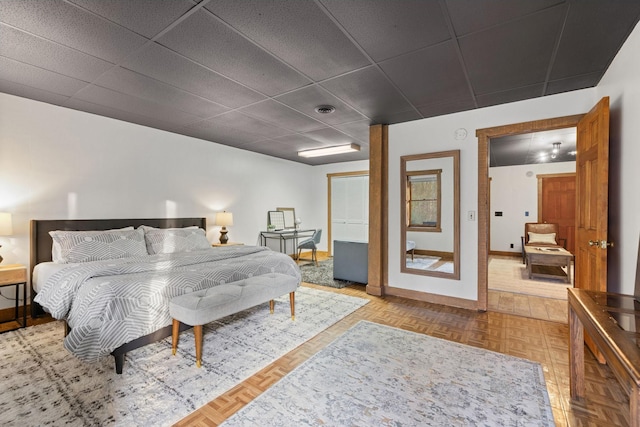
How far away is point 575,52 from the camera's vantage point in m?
2.35

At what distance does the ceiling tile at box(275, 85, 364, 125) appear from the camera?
314 cm

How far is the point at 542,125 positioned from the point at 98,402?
4.72 meters

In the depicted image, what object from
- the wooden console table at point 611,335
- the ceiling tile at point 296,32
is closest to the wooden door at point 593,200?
the wooden console table at point 611,335

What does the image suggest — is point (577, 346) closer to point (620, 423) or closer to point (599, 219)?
point (620, 423)

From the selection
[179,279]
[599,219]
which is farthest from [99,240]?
[599,219]

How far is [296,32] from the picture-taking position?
2.09m

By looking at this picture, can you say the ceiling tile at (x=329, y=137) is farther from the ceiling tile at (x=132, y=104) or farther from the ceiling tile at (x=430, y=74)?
the ceiling tile at (x=132, y=104)

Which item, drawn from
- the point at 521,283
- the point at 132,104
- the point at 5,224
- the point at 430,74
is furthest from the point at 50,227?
the point at 521,283

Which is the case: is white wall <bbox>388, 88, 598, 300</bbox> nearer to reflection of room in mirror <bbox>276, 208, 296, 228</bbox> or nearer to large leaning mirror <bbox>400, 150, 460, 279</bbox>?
large leaning mirror <bbox>400, 150, 460, 279</bbox>

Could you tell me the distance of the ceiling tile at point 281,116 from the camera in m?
3.54

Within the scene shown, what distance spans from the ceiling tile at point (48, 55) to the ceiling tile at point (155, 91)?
0.40 feet

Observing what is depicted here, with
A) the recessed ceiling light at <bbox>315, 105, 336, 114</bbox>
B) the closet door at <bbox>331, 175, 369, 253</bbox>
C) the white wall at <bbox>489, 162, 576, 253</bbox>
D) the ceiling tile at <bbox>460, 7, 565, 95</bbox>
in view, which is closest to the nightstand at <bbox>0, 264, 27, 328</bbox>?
the recessed ceiling light at <bbox>315, 105, 336, 114</bbox>

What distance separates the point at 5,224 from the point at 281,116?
322 centimetres

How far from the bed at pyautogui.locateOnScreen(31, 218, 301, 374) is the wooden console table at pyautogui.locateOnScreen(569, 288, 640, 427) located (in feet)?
8.89
